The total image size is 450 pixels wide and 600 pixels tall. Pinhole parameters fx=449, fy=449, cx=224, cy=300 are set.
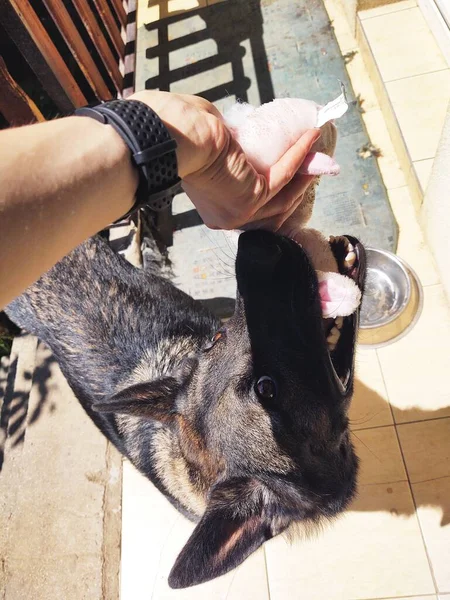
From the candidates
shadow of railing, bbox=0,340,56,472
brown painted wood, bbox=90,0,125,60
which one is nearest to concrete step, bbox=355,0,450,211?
brown painted wood, bbox=90,0,125,60

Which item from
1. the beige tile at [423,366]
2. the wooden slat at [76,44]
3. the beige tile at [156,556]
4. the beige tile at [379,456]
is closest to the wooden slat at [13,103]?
the wooden slat at [76,44]

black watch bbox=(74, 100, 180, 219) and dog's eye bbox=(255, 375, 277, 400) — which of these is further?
dog's eye bbox=(255, 375, 277, 400)

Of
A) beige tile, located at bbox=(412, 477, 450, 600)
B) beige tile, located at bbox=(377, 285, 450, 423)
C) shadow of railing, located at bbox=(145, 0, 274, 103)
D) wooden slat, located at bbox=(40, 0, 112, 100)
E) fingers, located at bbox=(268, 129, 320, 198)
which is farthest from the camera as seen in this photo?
shadow of railing, located at bbox=(145, 0, 274, 103)

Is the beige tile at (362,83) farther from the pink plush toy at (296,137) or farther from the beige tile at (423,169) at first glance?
the pink plush toy at (296,137)

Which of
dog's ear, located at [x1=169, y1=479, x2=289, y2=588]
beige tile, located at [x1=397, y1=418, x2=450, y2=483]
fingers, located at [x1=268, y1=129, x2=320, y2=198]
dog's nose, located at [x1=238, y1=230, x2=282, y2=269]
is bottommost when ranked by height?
beige tile, located at [x1=397, y1=418, x2=450, y2=483]

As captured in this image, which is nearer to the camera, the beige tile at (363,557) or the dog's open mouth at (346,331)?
the dog's open mouth at (346,331)

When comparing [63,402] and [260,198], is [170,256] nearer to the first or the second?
[63,402]

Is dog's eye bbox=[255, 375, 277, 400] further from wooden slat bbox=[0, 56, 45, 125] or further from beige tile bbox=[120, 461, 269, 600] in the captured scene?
wooden slat bbox=[0, 56, 45, 125]

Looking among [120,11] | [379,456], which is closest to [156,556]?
[379,456]
